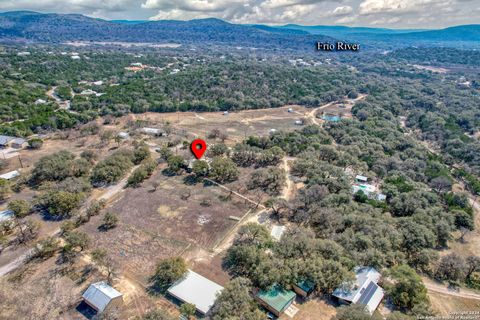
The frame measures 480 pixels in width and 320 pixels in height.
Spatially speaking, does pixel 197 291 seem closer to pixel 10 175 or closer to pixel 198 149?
pixel 198 149

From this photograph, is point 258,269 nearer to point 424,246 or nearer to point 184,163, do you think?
point 424,246

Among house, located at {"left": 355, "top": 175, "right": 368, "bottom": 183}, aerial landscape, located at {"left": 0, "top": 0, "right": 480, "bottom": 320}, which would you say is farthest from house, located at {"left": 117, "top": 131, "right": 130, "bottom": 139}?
house, located at {"left": 355, "top": 175, "right": 368, "bottom": 183}

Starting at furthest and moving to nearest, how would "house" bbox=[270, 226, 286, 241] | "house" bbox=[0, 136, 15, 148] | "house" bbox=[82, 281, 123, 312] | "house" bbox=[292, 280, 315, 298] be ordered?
"house" bbox=[0, 136, 15, 148], "house" bbox=[270, 226, 286, 241], "house" bbox=[292, 280, 315, 298], "house" bbox=[82, 281, 123, 312]

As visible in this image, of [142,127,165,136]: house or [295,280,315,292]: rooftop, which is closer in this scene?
[295,280,315,292]: rooftop

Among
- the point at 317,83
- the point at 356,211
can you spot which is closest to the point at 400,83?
the point at 317,83

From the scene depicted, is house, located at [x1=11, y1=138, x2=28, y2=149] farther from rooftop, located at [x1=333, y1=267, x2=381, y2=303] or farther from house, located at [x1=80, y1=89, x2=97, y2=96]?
rooftop, located at [x1=333, y1=267, x2=381, y2=303]

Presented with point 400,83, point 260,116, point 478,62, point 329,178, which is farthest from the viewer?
point 478,62
